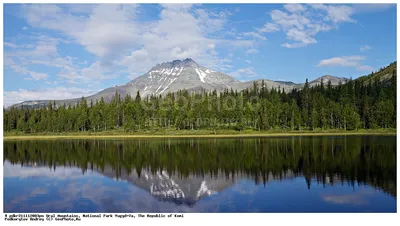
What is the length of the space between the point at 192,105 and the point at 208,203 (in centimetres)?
11217

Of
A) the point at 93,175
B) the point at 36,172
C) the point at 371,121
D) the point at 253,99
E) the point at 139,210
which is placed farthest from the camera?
the point at 253,99

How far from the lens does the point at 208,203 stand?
2205 cm

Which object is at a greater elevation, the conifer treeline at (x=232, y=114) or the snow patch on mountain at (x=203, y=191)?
the conifer treeline at (x=232, y=114)

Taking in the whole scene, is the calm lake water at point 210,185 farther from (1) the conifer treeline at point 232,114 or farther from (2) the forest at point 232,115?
(1) the conifer treeline at point 232,114

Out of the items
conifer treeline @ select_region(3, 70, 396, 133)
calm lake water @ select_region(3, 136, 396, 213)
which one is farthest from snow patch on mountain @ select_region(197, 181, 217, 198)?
conifer treeline @ select_region(3, 70, 396, 133)

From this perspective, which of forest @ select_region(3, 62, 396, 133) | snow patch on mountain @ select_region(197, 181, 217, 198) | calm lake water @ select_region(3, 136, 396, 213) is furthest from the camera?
forest @ select_region(3, 62, 396, 133)

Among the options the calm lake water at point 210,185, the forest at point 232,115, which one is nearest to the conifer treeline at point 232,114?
the forest at point 232,115

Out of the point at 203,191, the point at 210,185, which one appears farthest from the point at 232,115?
the point at 203,191

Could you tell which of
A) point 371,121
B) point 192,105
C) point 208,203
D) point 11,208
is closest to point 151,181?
point 208,203

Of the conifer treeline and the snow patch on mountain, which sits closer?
the snow patch on mountain

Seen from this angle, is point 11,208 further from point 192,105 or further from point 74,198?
point 192,105

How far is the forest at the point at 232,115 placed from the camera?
109062mm

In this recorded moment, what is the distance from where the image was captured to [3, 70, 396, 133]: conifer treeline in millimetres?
109125

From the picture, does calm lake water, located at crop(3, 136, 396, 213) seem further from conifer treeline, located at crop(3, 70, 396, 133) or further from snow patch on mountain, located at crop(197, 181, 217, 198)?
conifer treeline, located at crop(3, 70, 396, 133)
